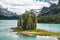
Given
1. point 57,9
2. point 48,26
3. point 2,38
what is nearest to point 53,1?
point 57,9

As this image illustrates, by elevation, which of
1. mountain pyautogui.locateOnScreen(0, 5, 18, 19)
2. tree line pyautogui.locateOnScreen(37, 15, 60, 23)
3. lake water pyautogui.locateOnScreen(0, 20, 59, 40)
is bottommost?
lake water pyautogui.locateOnScreen(0, 20, 59, 40)

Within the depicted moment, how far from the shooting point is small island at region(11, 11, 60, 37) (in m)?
4.16

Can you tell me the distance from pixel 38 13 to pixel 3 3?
73cm

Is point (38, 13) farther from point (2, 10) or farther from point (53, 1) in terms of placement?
point (2, 10)

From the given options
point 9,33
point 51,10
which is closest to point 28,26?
point 9,33

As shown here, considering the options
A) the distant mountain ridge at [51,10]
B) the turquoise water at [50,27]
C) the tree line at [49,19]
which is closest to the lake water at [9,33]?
the turquoise water at [50,27]

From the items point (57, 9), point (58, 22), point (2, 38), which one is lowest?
point (2, 38)

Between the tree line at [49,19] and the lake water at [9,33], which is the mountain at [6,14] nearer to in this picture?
the lake water at [9,33]

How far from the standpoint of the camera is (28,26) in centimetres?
423

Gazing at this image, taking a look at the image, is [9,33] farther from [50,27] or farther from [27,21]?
[50,27]

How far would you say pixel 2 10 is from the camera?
167 inches

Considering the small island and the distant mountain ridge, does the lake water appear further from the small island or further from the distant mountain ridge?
the distant mountain ridge

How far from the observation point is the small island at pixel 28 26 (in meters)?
4.16

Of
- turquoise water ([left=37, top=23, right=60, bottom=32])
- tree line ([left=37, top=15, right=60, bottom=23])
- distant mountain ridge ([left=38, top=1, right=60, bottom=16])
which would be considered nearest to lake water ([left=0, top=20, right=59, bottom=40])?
turquoise water ([left=37, top=23, right=60, bottom=32])
